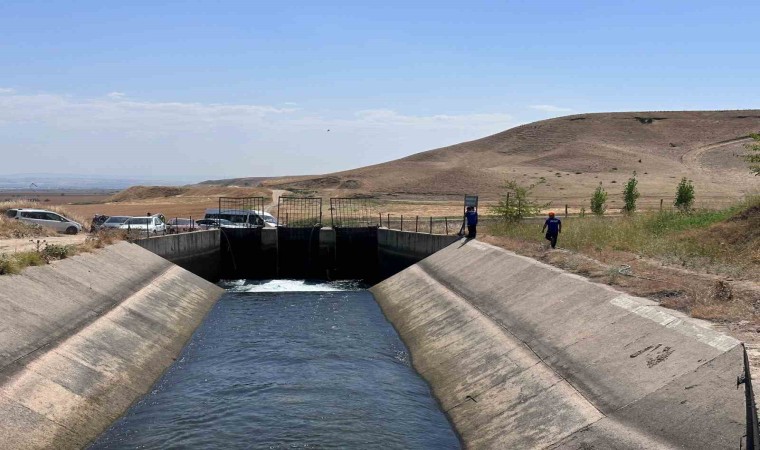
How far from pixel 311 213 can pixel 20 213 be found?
112 feet

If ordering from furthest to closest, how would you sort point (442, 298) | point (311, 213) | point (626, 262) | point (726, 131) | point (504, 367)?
point (726, 131), point (311, 213), point (442, 298), point (626, 262), point (504, 367)

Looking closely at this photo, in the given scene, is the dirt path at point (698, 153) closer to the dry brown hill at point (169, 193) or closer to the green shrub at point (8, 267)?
the dry brown hill at point (169, 193)

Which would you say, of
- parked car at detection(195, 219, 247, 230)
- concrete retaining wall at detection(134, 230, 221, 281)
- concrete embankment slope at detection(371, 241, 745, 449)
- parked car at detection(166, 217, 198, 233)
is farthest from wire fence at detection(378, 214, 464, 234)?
concrete embankment slope at detection(371, 241, 745, 449)

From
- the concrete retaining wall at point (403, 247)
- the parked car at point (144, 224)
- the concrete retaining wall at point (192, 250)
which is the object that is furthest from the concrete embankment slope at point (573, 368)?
the parked car at point (144, 224)

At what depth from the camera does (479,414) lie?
56.9 feet

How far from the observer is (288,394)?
67.5 ft

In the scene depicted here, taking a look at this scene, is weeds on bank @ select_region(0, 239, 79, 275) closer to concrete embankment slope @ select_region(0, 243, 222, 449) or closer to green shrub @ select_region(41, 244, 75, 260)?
green shrub @ select_region(41, 244, 75, 260)

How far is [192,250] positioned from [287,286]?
6.20 metres

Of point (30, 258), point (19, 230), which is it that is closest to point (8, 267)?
point (30, 258)

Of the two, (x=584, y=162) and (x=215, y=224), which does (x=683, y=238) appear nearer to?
(x=215, y=224)

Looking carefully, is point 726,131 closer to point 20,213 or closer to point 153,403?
point 20,213

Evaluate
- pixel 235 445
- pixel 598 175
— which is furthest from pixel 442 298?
pixel 598 175

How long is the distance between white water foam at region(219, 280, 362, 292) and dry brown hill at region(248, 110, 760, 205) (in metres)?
51.7

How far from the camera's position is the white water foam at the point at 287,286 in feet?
142
